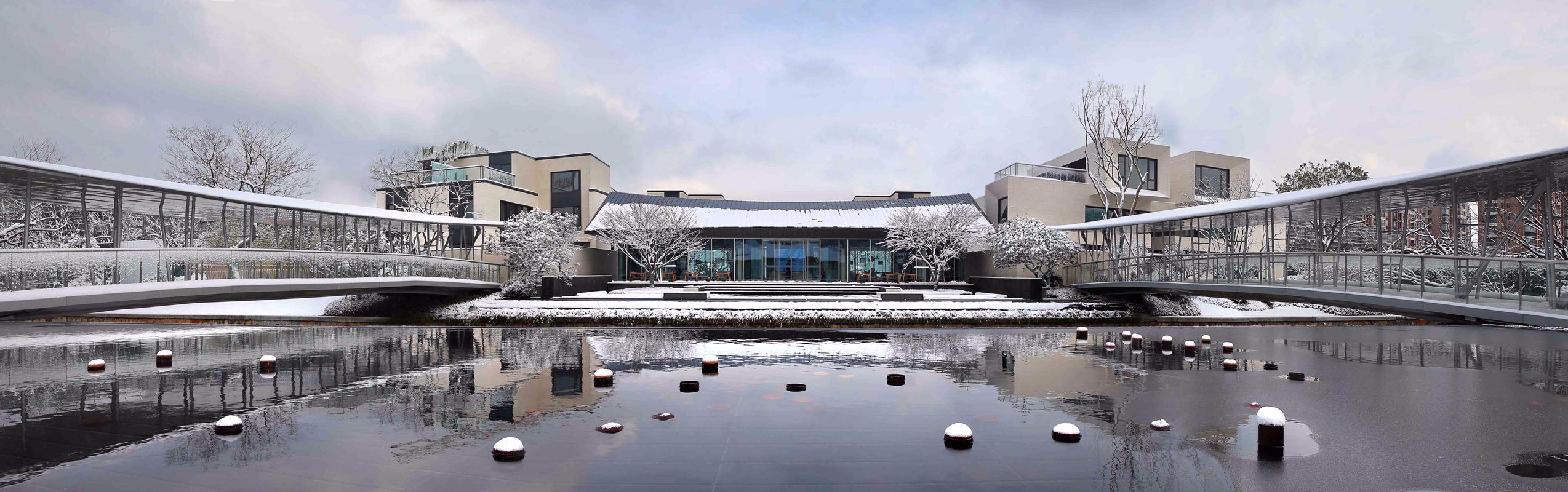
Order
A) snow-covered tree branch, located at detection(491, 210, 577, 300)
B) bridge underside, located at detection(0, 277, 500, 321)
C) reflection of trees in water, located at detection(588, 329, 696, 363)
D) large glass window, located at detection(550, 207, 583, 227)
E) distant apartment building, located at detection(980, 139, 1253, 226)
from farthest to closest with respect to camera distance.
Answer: large glass window, located at detection(550, 207, 583, 227) → distant apartment building, located at detection(980, 139, 1253, 226) → snow-covered tree branch, located at detection(491, 210, 577, 300) → reflection of trees in water, located at detection(588, 329, 696, 363) → bridge underside, located at detection(0, 277, 500, 321)

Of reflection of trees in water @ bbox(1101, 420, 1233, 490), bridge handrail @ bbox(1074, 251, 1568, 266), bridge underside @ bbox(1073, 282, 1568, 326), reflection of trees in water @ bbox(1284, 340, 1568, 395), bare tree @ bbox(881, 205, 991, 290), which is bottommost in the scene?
reflection of trees in water @ bbox(1284, 340, 1568, 395)

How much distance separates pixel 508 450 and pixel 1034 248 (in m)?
25.1

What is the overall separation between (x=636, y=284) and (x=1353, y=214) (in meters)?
28.5

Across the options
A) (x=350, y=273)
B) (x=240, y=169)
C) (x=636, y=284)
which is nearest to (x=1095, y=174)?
(x=636, y=284)

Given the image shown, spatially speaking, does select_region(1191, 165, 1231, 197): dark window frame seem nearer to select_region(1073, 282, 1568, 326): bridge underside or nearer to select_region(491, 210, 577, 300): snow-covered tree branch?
select_region(1073, 282, 1568, 326): bridge underside

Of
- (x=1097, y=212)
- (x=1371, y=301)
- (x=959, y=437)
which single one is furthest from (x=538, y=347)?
(x=1097, y=212)

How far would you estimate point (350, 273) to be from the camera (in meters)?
20.6

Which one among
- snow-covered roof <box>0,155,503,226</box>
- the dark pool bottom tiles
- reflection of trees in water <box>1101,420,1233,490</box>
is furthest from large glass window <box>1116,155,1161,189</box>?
the dark pool bottom tiles

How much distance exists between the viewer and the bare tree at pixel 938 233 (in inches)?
1329

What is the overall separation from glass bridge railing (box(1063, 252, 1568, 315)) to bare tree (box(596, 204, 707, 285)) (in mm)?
21695

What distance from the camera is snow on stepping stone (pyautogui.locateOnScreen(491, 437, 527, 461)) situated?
5633 millimetres

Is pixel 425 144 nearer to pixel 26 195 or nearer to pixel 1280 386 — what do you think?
pixel 26 195

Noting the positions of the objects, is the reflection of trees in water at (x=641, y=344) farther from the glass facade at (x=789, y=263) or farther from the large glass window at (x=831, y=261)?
the large glass window at (x=831, y=261)

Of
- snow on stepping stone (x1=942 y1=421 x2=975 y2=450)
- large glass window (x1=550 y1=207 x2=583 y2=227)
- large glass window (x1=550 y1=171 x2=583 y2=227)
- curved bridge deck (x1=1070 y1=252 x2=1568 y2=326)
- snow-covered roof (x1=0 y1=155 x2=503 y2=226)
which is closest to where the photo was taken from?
snow on stepping stone (x1=942 y1=421 x2=975 y2=450)
